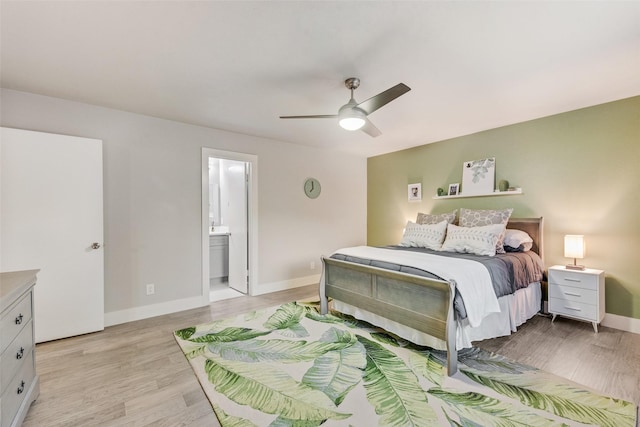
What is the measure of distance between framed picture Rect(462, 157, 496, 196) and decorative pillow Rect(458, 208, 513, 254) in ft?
1.48

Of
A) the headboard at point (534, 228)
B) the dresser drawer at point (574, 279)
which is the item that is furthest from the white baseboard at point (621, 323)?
the headboard at point (534, 228)

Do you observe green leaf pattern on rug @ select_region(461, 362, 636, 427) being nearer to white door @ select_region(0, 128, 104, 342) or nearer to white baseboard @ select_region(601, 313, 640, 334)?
white baseboard @ select_region(601, 313, 640, 334)

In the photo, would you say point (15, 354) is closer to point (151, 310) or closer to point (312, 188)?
point (151, 310)

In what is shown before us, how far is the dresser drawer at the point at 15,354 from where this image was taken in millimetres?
1428

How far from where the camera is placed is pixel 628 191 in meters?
2.96

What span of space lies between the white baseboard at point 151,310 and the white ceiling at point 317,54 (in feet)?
7.61

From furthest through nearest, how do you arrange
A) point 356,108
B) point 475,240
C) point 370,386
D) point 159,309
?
point 159,309 → point 475,240 → point 356,108 → point 370,386

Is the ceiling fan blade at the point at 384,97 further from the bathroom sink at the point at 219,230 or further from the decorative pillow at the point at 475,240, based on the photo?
the bathroom sink at the point at 219,230

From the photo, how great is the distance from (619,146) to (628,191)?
488mm

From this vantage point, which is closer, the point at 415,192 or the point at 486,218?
the point at 486,218

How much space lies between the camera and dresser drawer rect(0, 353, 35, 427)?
56.3 inches

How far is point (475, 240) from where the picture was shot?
3.19 metres

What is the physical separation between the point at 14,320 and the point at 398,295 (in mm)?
2611

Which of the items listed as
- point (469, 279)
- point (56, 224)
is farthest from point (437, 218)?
point (56, 224)
